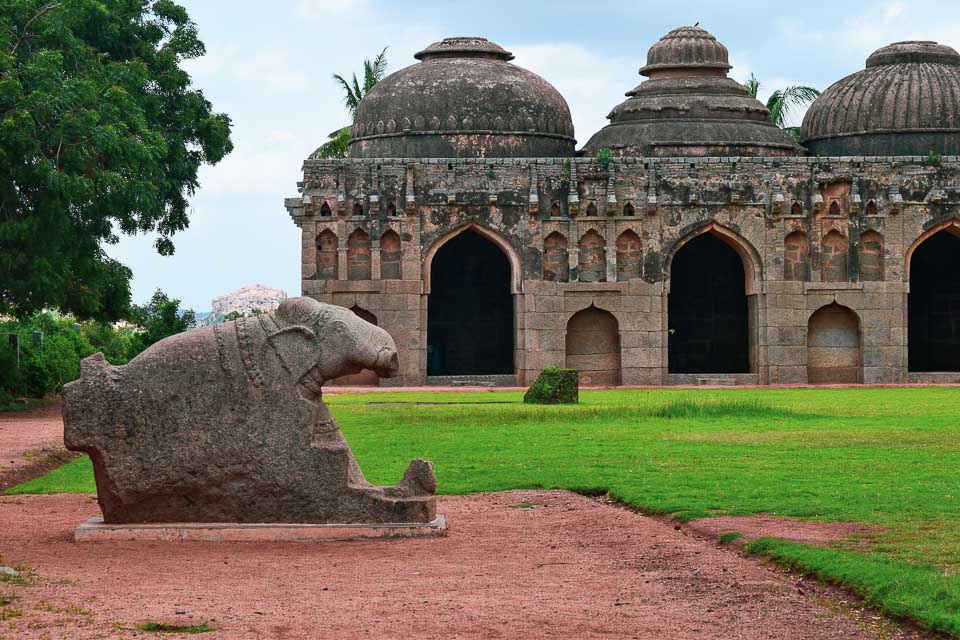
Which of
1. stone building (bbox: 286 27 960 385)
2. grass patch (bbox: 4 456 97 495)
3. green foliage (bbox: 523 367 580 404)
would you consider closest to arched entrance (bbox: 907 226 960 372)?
stone building (bbox: 286 27 960 385)

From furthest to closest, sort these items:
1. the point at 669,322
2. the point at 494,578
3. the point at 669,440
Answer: the point at 669,322 → the point at 669,440 → the point at 494,578

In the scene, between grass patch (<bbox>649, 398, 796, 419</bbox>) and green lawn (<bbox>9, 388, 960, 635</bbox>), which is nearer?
green lawn (<bbox>9, 388, 960, 635</bbox>)

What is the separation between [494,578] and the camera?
9.49m

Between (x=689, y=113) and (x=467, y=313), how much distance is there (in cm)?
831

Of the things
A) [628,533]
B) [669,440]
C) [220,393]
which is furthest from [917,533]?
[669,440]

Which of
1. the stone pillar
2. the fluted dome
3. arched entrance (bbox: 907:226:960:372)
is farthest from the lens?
arched entrance (bbox: 907:226:960:372)

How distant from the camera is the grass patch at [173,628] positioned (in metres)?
7.82

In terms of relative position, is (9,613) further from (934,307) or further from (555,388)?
(934,307)

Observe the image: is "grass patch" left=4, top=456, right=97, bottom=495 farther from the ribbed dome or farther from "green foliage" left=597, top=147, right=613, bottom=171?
the ribbed dome

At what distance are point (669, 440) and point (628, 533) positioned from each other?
788cm

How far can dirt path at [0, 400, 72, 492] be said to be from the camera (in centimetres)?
1723

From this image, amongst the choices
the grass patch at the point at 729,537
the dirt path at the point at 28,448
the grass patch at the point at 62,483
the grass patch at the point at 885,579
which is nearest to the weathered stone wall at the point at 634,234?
the dirt path at the point at 28,448

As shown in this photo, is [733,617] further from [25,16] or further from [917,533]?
[25,16]

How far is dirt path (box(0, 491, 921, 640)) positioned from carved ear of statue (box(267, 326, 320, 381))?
51.2 inches
